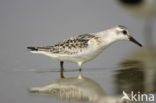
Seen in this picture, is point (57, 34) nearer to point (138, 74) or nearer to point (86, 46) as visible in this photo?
point (86, 46)

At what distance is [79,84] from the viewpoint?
8500mm

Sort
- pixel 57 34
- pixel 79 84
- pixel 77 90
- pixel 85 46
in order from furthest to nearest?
pixel 57 34 → pixel 85 46 → pixel 79 84 → pixel 77 90

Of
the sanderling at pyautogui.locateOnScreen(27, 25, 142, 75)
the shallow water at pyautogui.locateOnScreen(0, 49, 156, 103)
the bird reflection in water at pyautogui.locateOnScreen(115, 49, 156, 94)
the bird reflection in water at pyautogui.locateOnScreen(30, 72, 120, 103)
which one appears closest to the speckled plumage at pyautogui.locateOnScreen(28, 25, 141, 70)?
the sanderling at pyautogui.locateOnScreen(27, 25, 142, 75)

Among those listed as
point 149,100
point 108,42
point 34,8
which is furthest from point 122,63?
point 34,8

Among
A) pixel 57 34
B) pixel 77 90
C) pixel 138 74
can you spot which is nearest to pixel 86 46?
pixel 138 74

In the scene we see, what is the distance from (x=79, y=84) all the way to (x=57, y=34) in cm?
383

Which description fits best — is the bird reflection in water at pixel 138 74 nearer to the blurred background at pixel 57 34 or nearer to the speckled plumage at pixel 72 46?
the blurred background at pixel 57 34

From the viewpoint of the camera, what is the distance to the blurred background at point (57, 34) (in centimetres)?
867

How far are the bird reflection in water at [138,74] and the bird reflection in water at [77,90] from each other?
340mm

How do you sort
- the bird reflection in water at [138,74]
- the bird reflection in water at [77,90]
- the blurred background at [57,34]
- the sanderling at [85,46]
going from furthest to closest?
the sanderling at [85,46]
the blurred background at [57,34]
the bird reflection in water at [138,74]
the bird reflection in water at [77,90]

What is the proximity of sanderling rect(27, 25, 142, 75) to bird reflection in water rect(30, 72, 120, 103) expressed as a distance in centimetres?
43

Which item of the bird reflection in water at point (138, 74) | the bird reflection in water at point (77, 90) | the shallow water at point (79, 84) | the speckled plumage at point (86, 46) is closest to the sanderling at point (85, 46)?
the speckled plumage at point (86, 46)

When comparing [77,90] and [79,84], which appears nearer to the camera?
[77,90]

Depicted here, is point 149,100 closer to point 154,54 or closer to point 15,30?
point 154,54
